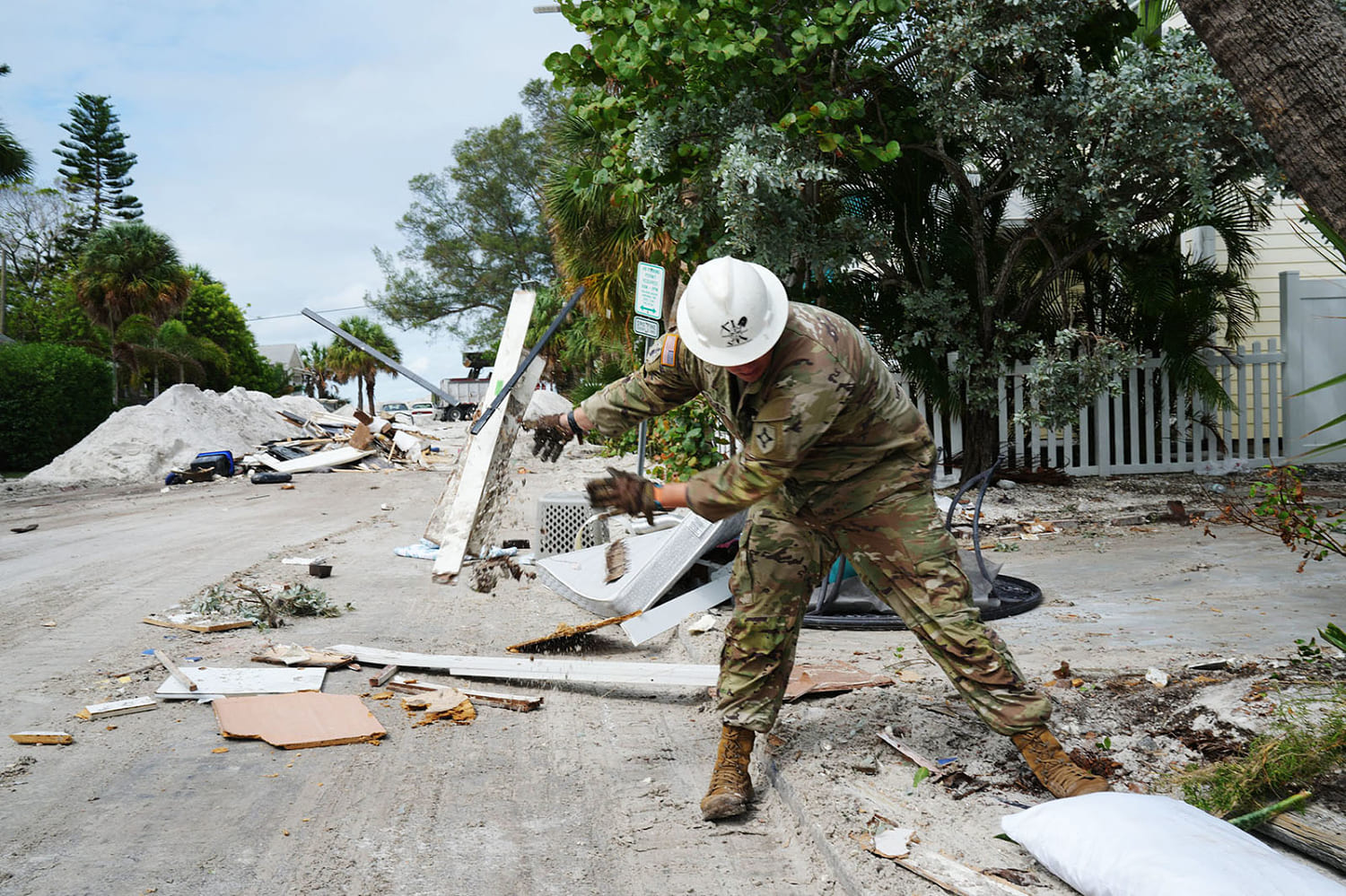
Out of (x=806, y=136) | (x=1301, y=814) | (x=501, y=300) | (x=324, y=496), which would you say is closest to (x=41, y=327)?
(x=501, y=300)

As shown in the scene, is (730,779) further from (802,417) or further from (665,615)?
(665,615)

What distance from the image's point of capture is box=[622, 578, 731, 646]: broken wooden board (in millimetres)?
4969

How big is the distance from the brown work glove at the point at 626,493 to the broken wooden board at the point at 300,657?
8.27 ft

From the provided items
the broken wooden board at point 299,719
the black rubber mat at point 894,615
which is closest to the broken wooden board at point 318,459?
the broken wooden board at point 299,719

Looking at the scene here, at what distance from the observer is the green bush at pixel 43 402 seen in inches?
786

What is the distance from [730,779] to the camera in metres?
3.08

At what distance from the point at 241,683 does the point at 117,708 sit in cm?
52

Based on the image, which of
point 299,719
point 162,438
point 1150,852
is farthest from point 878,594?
point 162,438

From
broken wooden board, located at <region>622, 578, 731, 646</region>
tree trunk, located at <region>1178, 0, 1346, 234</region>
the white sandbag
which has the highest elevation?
tree trunk, located at <region>1178, 0, 1346, 234</region>

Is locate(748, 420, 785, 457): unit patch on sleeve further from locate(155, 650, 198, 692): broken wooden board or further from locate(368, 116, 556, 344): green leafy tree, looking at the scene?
locate(368, 116, 556, 344): green leafy tree

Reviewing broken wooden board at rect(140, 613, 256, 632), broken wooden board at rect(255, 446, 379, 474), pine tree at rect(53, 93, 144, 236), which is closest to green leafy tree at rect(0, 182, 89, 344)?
pine tree at rect(53, 93, 144, 236)

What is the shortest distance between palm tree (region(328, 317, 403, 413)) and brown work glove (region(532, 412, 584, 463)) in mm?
64576

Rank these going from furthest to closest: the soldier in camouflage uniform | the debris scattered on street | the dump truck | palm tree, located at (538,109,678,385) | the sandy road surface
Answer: the dump truck → palm tree, located at (538,109,678,385) → the debris scattered on street → the soldier in camouflage uniform → the sandy road surface

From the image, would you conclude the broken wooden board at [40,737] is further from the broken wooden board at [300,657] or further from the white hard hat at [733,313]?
the white hard hat at [733,313]
